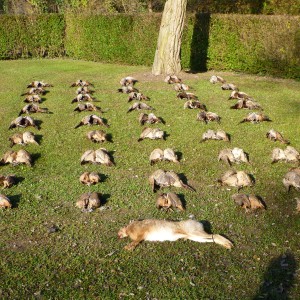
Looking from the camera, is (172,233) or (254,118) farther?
(254,118)

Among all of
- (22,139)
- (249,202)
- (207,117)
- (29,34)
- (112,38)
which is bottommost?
(29,34)

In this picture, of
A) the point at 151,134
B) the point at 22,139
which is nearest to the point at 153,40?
the point at 151,134

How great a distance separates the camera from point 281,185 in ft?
22.3

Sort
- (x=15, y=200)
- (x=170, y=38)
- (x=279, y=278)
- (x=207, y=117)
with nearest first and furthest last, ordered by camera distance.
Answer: (x=279, y=278) < (x=15, y=200) < (x=207, y=117) < (x=170, y=38)

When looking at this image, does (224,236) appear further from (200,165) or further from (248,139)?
(248,139)

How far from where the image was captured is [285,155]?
7715 mm

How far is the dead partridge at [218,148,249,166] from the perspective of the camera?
768 centimetres

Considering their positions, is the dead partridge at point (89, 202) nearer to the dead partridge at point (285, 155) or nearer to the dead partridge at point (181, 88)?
the dead partridge at point (285, 155)

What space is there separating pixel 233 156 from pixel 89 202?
2951mm

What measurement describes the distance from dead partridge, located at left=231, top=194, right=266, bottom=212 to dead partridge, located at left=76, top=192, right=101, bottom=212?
1.90 metres

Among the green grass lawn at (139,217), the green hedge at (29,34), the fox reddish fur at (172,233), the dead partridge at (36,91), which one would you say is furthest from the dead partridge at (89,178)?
the green hedge at (29,34)

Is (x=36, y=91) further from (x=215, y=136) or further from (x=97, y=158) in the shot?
(x=215, y=136)

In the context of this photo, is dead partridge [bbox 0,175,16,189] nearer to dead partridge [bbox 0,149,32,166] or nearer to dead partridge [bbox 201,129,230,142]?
dead partridge [bbox 0,149,32,166]

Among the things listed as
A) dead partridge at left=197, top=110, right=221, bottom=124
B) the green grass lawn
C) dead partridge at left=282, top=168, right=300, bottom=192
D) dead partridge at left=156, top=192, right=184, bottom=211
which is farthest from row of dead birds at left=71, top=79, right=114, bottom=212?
dead partridge at left=282, top=168, right=300, bottom=192
